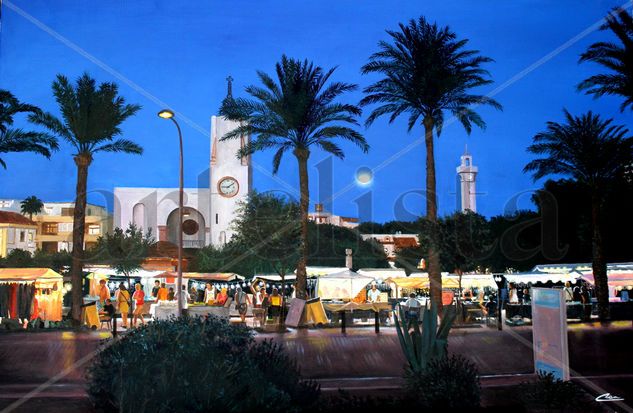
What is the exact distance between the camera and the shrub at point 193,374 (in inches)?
261

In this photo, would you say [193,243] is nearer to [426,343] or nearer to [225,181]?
[225,181]

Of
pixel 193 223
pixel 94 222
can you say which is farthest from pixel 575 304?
pixel 94 222

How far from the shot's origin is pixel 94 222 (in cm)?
8944

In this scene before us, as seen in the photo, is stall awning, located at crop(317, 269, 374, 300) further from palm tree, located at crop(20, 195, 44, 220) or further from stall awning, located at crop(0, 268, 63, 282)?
palm tree, located at crop(20, 195, 44, 220)

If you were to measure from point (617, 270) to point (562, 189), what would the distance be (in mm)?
15975

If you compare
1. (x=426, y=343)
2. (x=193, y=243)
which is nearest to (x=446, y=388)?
(x=426, y=343)

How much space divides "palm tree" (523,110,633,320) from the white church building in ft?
144

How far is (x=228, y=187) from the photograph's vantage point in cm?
7056

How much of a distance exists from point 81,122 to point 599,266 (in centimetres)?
2111

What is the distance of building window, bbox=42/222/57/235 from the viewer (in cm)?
8546

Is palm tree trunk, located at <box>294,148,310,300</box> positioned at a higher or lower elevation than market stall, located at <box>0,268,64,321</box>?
higher

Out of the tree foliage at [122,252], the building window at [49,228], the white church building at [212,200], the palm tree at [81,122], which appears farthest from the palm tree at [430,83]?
the building window at [49,228]

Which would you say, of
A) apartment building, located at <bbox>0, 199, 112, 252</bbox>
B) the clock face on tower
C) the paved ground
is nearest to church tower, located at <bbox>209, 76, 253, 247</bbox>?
the clock face on tower
